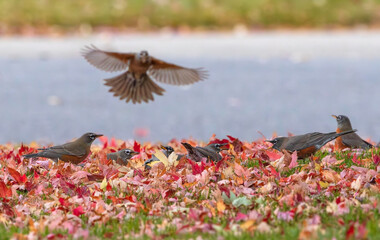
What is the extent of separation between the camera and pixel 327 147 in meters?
7.29

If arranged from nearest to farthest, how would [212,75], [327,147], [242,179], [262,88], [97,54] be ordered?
[242,179]
[327,147]
[97,54]
[262,88]
[212,75]

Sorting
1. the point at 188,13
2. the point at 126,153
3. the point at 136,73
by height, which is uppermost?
the point at 188,13

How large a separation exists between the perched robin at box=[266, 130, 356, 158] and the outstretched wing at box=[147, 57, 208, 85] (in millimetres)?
2203

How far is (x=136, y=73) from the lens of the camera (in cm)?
796

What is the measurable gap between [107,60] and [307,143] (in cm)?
293

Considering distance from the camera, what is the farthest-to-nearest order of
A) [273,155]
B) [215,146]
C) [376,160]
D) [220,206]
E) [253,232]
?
[215,146] < [273,155] < [376,160] < [220,206] < [253,232]

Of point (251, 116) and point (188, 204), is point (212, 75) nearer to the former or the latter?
point (251, 116)

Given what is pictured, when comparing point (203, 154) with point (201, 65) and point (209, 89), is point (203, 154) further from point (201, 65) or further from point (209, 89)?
point (201, 65)

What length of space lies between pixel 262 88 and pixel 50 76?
4.85 m

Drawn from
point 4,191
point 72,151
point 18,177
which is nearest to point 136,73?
point 72,151

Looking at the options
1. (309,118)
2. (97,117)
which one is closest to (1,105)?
(97,117)

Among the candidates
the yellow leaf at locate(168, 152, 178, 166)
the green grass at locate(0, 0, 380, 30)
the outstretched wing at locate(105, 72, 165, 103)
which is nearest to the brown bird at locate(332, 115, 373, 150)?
the yellow leaf at locate(168, 152, 178, 166)

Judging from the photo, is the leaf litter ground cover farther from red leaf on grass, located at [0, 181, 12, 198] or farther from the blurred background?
the blurred background

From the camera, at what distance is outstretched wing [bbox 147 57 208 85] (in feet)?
26.3
